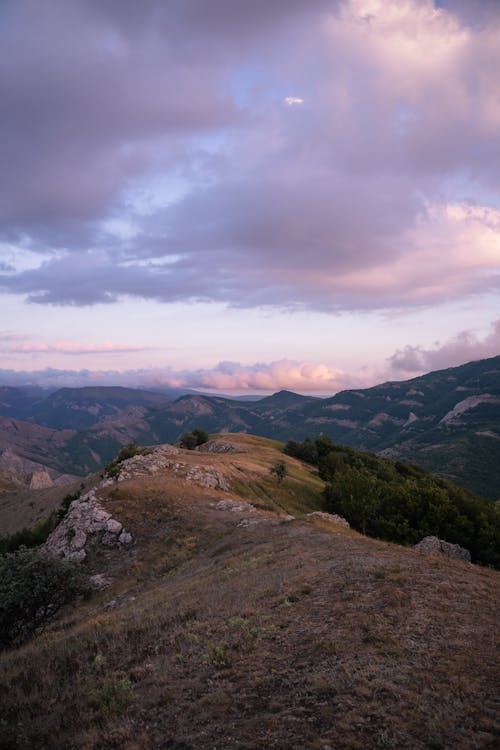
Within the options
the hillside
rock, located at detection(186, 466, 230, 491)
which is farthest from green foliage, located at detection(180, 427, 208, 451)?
the hillside

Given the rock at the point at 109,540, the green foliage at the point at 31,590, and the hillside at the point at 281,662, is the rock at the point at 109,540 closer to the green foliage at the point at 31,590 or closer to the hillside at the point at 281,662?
the hillside at the point at 281,662

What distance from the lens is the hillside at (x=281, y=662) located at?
9070 mm

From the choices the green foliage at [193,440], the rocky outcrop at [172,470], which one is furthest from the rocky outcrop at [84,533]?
the green foliage at [193,440]

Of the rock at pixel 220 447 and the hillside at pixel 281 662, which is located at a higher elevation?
the hillside at pixel 281 662

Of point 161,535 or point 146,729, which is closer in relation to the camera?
point 146,729

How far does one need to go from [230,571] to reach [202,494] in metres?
27.4

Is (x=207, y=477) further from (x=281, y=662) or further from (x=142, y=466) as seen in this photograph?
(x=281, y=662)

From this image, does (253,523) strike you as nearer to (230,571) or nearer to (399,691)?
(230,571)

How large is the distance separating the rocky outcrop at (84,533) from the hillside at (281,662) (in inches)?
459

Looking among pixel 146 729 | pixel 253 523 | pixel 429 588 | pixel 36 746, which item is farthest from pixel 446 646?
pixel 253 523

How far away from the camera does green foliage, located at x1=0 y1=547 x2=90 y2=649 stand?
22.5 m

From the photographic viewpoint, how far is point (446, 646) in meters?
11.9

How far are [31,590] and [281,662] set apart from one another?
702 inches

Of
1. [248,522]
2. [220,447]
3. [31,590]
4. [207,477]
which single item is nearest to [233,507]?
[248,522]
